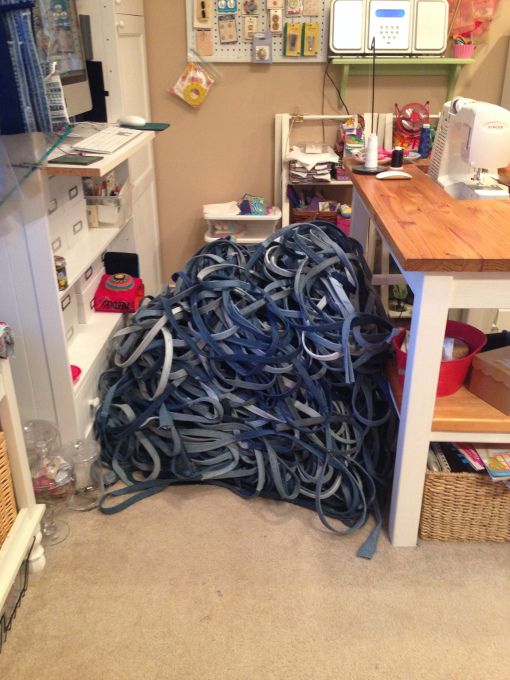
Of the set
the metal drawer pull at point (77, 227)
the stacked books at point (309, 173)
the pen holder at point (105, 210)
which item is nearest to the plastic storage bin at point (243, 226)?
the stacked books at point (309, 173)

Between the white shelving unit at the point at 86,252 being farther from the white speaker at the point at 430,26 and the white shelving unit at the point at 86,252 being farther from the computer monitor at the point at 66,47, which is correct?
the white speaker at the point at 430,26

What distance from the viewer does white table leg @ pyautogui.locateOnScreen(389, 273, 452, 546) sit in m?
1.41

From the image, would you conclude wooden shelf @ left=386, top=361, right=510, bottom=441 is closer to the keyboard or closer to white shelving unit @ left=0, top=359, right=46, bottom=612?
white shelving unit @ left=0, top=359, right=46, bottom=612

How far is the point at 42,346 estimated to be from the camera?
1767mm

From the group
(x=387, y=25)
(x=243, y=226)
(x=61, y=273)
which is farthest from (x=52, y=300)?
(x=387, y=25)

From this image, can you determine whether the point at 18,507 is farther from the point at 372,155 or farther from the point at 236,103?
the point at 236,103

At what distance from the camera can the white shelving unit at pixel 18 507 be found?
1.44 meters

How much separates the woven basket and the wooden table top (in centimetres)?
61

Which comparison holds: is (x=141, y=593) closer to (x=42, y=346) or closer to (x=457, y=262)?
(x=42, y=346)

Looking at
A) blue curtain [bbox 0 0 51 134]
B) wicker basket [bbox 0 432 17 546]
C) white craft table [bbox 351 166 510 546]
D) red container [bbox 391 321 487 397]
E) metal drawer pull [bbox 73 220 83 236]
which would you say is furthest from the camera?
metal drawer pull [bbox 73 220 83 236]

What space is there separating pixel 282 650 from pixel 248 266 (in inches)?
45.1

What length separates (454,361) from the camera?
1577 millimetres

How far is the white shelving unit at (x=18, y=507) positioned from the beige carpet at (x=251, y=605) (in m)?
0.13

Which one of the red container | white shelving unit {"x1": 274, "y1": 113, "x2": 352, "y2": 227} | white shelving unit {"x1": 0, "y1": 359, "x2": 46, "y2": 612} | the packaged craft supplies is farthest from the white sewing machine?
the packaged craft supplies
